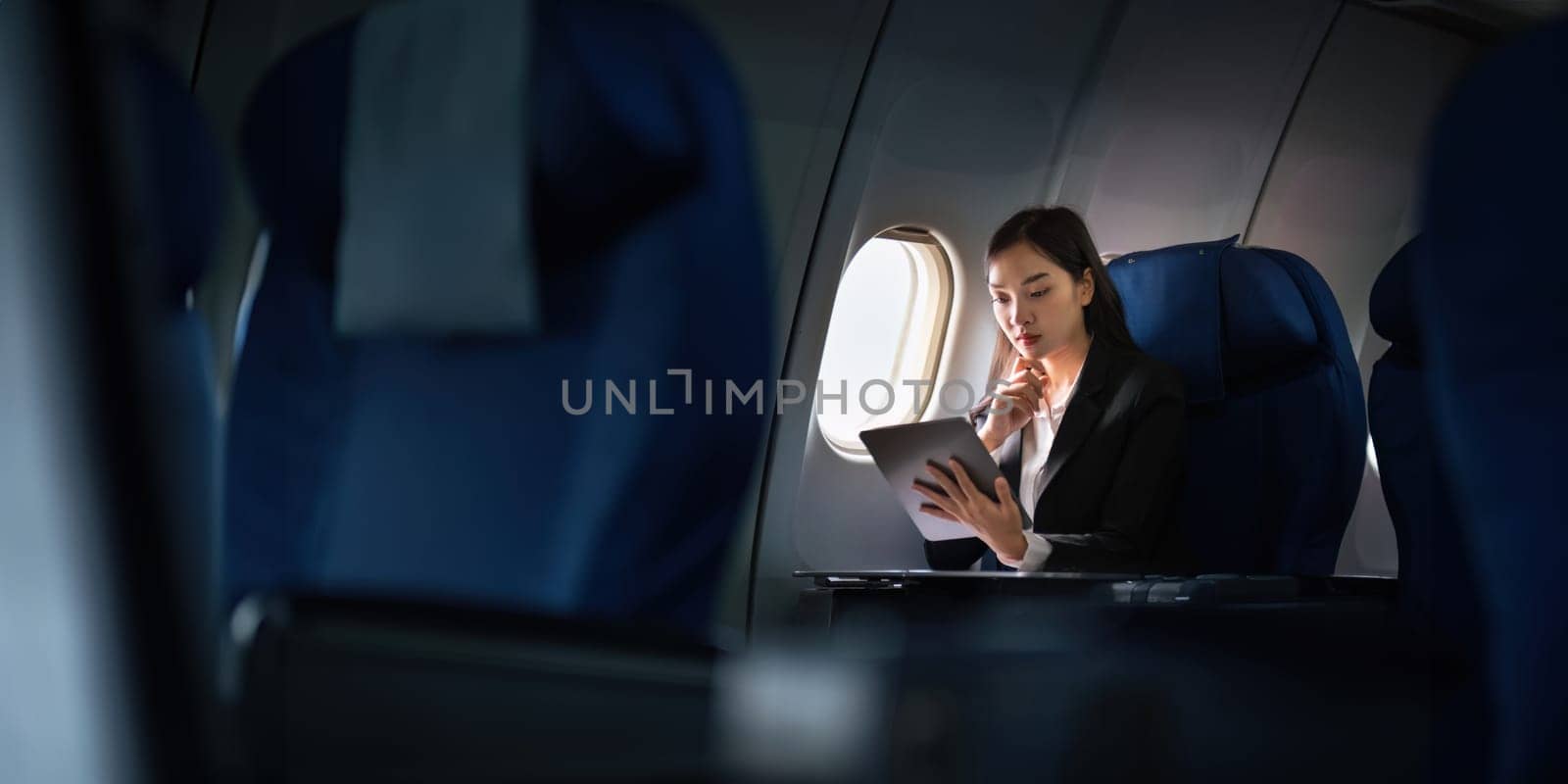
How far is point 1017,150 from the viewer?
4.54 metres

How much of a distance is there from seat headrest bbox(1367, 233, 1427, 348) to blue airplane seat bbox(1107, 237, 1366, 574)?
2.20 ft

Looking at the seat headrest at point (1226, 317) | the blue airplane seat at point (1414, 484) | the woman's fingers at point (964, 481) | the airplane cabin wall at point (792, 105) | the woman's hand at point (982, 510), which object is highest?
the airplane cabin wall at point (792, 105)

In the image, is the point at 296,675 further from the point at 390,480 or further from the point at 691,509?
the point at 390,480

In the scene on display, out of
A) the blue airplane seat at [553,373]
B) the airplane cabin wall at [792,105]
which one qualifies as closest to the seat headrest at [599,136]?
the blue airplane seat at [553,373]

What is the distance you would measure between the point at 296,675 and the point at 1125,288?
2786 mm

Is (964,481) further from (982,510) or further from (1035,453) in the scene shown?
(1035,453)

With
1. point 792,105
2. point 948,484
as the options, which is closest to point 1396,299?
point 948,484

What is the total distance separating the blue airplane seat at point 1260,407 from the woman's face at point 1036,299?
0.65ft

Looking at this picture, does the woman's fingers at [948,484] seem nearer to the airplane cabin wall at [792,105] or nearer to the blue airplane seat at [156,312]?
the airplane cabin wall at [792,105]

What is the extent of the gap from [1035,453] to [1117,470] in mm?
316

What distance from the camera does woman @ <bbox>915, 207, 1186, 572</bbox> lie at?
2.77 m

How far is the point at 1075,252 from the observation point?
122 inches

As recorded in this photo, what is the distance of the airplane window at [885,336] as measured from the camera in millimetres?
4367

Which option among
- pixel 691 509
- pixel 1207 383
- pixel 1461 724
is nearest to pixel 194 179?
pixel 691 509
